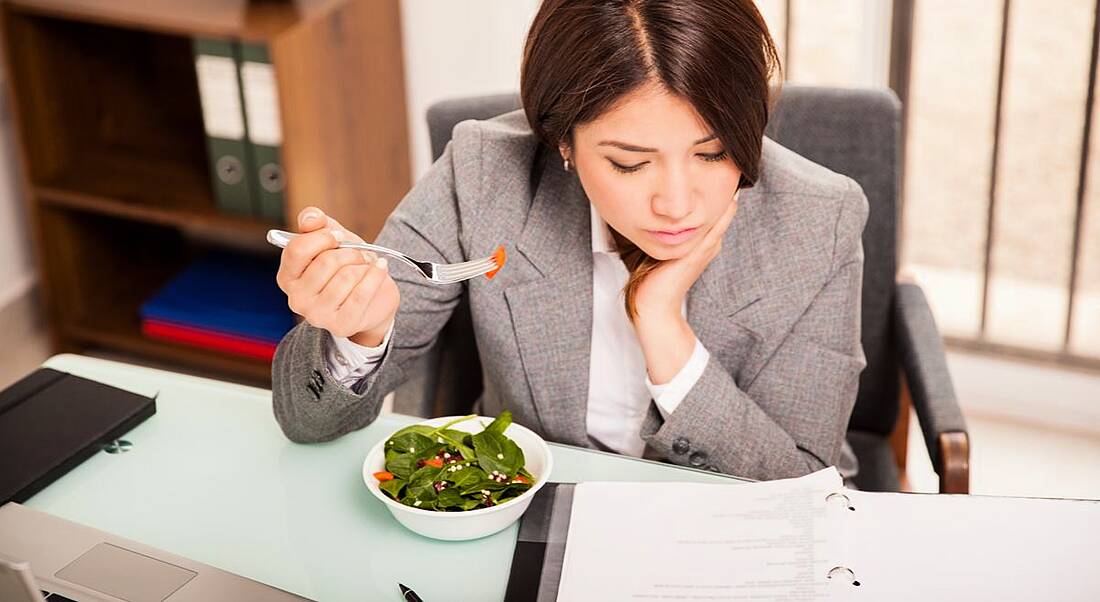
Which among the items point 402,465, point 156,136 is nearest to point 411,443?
point 402,465

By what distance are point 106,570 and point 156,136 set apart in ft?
6.45

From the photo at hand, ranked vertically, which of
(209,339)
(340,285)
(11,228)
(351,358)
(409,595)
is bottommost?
(209,339)

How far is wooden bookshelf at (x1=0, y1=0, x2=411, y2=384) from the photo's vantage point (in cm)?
234

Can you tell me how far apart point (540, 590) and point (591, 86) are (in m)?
0.47

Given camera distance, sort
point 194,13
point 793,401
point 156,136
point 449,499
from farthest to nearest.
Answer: point 156,136
point 194,13
point 793,401
point 449,499

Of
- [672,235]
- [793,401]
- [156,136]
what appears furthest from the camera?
[156,136]

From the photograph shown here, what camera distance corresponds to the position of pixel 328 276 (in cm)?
107

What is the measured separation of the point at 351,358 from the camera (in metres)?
1.22

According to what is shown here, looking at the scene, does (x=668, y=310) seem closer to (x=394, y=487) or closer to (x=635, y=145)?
(x=635, y=145)

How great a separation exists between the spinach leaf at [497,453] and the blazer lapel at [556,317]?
27 centimetres

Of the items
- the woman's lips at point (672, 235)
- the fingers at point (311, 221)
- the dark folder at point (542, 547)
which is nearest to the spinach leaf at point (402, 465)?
the dark folder at point (542, 547)

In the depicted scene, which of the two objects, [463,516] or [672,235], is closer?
[463,516]

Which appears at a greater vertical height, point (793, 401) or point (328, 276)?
point (328, 276)

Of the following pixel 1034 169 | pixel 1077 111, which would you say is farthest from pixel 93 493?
pixel 1077 111
